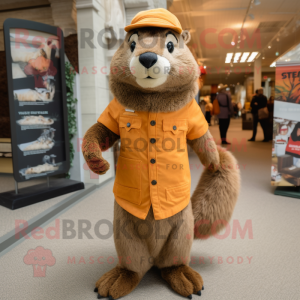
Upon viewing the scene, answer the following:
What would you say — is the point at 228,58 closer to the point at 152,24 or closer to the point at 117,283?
the point at 152,24

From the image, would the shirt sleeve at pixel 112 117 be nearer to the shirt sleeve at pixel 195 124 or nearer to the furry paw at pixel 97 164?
the furry paw at pixel 97 164

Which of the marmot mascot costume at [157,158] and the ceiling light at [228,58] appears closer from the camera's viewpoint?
the marmot mascot costume at [157,158]

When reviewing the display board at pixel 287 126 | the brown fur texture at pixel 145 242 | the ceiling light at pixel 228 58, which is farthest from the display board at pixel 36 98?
the ceiling light at pixel 228 58

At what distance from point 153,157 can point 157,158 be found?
2 cm

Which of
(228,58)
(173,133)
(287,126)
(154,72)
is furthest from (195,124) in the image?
(228,58)

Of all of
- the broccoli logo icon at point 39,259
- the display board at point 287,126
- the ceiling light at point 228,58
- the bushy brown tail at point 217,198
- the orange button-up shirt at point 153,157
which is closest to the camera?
the orange button-up shirt at point 153,157

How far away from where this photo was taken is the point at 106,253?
2.11 meters

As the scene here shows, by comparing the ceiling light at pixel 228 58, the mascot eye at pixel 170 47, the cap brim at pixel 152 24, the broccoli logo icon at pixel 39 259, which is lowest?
the broccoli logo icon at pixel 39 259

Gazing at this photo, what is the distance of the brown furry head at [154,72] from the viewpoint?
4.18 ft

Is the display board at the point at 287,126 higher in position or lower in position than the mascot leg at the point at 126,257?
higher

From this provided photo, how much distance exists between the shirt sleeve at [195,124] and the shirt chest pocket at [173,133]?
0.05m

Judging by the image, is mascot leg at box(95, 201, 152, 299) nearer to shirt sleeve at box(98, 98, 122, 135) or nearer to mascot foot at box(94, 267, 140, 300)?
mascot foot at box(94, 267, 140, 300)

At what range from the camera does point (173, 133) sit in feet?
4.88

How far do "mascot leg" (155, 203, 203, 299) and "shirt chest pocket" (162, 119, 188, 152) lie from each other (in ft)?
1.22
